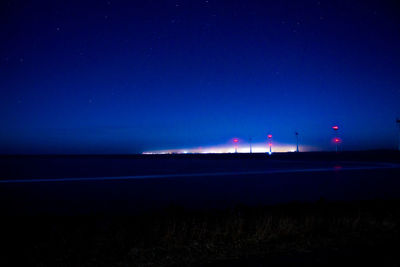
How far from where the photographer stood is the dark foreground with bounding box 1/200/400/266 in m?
5.08

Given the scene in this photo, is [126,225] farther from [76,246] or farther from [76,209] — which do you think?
[76,209]

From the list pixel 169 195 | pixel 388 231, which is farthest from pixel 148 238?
pixel 169 195

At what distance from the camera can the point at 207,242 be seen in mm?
6293

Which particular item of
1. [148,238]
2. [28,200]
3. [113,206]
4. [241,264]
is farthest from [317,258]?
[28,200]

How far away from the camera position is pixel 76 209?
13.2 m

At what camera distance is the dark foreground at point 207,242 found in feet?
16.7

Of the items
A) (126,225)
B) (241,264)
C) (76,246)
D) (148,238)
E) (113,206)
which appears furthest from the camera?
(113,206)

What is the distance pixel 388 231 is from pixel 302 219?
2.02 m

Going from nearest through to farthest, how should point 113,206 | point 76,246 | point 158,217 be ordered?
point 76,246 < point 158,217 < point 113,206

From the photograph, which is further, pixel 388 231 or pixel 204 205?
pixel 204 205

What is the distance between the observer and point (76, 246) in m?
6.13

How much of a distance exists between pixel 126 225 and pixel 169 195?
9509 millimetres

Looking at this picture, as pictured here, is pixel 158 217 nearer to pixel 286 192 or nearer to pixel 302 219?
pixel 302 219

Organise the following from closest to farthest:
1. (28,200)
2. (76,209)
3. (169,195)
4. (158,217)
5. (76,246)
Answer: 1. (76,246)
2. (158,217)
3. (76,209)
4. (28,200)
5. (169,195)
